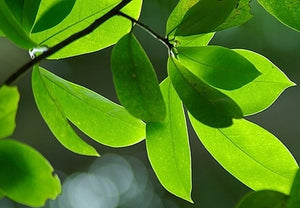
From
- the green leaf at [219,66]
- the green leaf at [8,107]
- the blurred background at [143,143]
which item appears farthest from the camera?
the blurred background at [143,143]

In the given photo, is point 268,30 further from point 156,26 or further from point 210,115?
point 210,115

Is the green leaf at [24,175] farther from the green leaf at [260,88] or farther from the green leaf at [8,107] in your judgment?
the green leaf at [260,88]

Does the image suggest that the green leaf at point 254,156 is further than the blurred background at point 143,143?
No

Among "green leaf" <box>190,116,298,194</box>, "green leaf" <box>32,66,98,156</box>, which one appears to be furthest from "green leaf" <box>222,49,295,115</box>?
"green leaf" <box>32,66,98,156</box>

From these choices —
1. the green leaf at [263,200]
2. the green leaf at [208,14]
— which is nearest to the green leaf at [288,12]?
the green leaf at [208,14]

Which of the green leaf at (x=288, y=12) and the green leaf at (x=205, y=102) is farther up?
→ the green leaf at (x=288, y=12)

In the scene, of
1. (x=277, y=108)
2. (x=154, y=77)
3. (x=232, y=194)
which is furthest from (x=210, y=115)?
(x=232, y=194)

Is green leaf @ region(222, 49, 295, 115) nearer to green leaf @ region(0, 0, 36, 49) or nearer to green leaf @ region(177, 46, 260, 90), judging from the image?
green leaf @ region(177, 46, 260, 90)

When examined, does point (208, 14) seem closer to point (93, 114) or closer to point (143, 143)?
point (93, 114)
